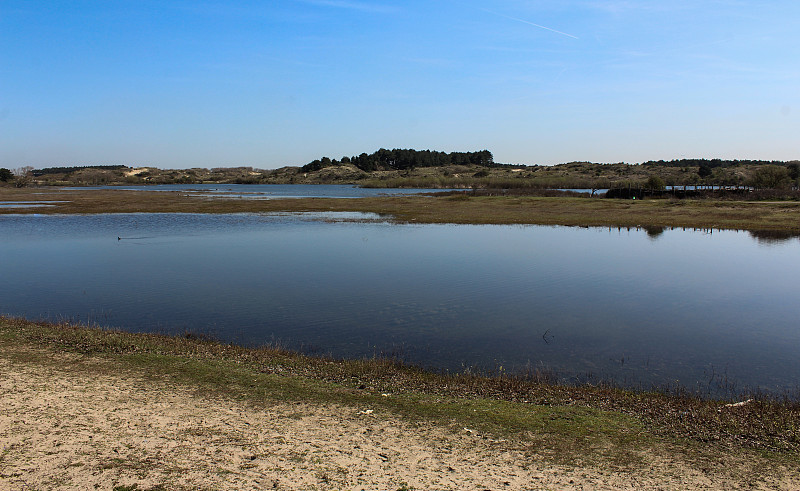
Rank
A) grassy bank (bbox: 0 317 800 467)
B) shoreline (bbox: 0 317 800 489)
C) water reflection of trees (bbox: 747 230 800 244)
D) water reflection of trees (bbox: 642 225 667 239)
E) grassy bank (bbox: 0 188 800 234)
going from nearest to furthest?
shoreline (bbox: 0 317 800 489) < grassy bank (bbox: 0 317 800 467) < water reflection of trees (bbox: 747 230 800 244) < water reflection of trees (bbox: 642 225 667 239) < grassy bank (bbox: 0 188 800 234)

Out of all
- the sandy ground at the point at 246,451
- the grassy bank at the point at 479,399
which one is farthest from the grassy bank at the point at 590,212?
the sandy ground at the point at 246,451

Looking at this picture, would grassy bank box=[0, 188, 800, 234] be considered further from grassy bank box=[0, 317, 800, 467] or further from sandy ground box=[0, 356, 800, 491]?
sandy ground box=[0, 356, 800, 491]

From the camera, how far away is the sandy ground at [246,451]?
6.71 meters

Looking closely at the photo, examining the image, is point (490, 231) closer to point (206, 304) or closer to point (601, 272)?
point (601, 272)

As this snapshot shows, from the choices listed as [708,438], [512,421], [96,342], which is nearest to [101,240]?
[96,342]

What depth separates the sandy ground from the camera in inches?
264

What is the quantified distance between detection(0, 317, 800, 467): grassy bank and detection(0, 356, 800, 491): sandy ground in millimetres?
606

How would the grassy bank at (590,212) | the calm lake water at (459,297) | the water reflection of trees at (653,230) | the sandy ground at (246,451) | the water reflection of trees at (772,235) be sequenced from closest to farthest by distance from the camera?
the sandy ground at (246,451) → the calm lake water at (459,297) → the water reflection of trees at (772,235) → the water reflection of trees at (653,230) → the grassy bank at (590,212)

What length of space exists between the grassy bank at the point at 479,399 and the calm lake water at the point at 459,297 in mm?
1595

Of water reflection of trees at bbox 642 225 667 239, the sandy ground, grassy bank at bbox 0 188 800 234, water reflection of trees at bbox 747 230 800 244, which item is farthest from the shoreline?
grassy bank at bbox 0 188 800 234

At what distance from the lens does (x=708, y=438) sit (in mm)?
8359

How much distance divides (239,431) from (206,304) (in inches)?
449

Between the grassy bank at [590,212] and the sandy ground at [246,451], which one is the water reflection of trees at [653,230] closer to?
the grassy bank at [590,212]

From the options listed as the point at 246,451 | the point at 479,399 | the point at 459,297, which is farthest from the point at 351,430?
the point at 459,297
